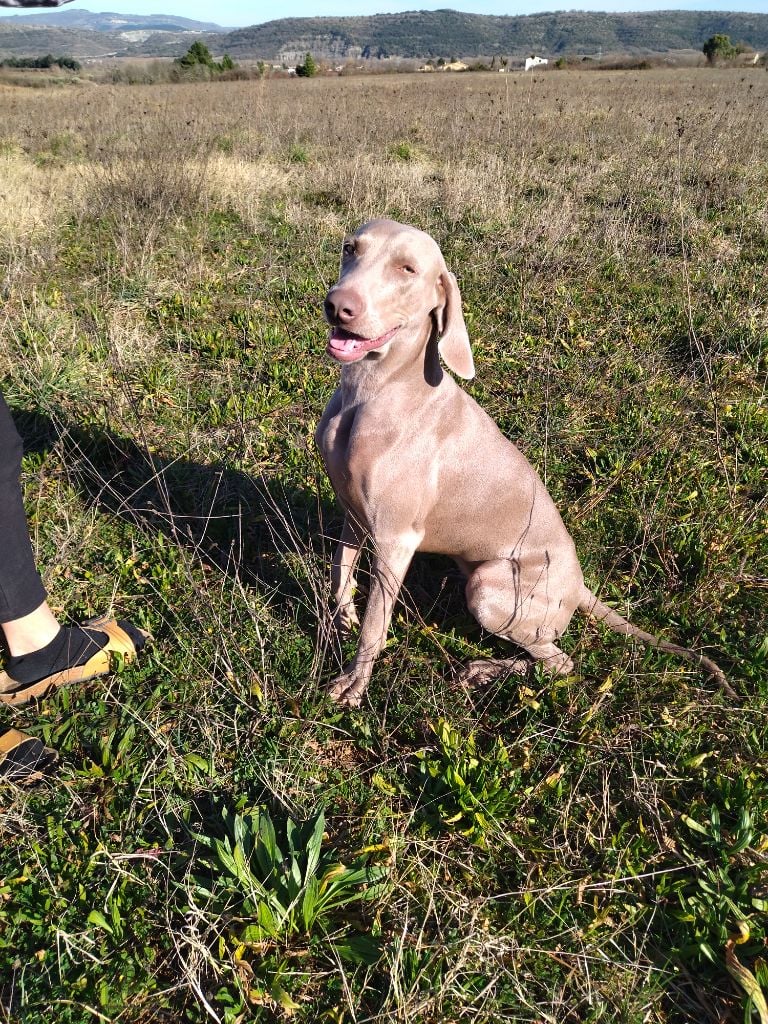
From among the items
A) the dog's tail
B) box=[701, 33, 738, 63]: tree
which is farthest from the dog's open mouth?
box=[701, 33, 738, 63]: tree

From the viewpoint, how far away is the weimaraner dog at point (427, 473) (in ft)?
6.38

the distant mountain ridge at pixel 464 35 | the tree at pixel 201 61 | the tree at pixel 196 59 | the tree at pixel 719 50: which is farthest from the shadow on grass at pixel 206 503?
the distant mountain ridge at pixel 464 35

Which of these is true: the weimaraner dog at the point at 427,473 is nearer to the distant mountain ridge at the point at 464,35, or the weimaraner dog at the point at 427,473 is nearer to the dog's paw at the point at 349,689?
the dog's paw at the point at 349,689

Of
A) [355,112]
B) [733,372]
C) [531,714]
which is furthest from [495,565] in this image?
[355,112]

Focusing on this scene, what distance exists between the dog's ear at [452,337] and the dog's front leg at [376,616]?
63 cm

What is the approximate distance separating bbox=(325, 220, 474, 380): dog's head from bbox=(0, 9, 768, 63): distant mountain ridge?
514 feet

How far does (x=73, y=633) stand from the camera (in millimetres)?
2438

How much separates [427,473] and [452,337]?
18.4 inches

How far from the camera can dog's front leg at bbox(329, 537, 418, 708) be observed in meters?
2.27

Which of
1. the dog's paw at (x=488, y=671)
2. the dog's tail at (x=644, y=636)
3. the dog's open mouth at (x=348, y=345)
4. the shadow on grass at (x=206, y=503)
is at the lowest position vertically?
the dog's paw at (x=488, y=671)

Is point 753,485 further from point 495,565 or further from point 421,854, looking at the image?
point 421,854

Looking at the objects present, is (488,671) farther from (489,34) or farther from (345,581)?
(489,34)

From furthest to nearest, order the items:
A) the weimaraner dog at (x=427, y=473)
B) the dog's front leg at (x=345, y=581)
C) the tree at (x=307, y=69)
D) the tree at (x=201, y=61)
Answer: the tree at (x=307, y=69)
the tree at (x=201, y=61)
the dog's front leg at (x=345, y=581)
the weimaraner dog at (x=427, y=473)

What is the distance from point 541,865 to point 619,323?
423 cm
